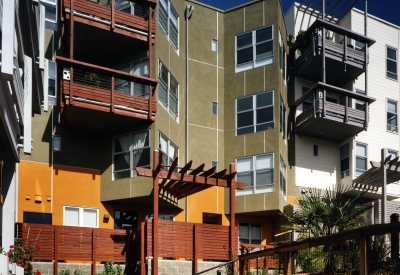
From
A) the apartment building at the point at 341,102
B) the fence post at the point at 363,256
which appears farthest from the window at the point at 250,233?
the fence post at the point at 363,256

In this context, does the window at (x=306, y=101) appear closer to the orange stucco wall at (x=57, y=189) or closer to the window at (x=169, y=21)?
the window at (x=169, y=21)

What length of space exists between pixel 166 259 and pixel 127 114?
206 inches

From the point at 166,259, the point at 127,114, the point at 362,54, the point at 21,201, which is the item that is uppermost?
the point at 362,54

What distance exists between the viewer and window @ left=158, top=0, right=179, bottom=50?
22.7 metres

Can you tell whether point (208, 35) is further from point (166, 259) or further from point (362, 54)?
point (166, 259)

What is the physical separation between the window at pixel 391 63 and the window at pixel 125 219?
1585cm

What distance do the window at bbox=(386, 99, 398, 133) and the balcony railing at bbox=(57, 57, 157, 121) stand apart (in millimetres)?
14178

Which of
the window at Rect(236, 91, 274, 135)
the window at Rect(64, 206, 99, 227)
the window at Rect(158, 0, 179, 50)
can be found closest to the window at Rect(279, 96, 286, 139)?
the window at Rect(236, 91, 274, 135)

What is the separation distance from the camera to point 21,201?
64.9 feet

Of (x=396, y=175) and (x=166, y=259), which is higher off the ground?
(x=396, y=175)

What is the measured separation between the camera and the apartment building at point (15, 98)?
10877 millimetres

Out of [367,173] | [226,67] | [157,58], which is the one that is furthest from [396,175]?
[157,58]

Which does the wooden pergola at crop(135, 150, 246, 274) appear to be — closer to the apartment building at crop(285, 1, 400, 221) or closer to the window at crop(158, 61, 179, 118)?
the window at crop(158, 61, 179, 118)

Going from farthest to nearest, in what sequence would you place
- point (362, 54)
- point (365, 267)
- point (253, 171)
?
1. point (362, 54)
2. point (253, 171)
3. point (365, 267)
